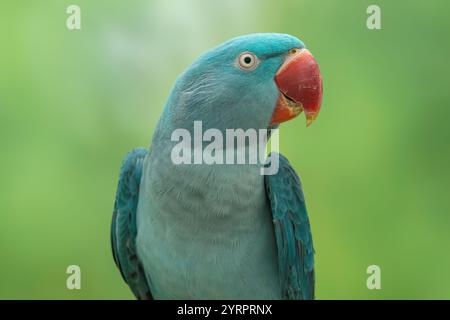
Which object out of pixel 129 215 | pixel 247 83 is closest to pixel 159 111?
pixel 129 215

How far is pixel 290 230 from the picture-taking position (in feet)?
7.80

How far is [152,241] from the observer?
7.67 feet

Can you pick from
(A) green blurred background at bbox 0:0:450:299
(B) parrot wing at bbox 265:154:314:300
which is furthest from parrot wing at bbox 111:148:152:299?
(A) green blurred background at bbox 0:0:450:299

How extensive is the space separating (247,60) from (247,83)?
92 millimetres

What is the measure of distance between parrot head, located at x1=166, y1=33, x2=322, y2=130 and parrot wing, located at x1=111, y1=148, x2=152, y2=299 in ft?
1.48

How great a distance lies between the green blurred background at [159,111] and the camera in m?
3.68

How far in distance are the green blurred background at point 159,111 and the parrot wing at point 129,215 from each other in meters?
1.13

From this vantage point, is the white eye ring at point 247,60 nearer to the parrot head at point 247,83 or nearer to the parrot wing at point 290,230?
the parrot head at point 247,83

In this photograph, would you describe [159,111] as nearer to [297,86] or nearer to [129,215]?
[129,215]

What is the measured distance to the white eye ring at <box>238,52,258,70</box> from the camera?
217 centimetres

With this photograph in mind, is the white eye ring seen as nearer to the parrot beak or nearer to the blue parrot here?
the blue parrot

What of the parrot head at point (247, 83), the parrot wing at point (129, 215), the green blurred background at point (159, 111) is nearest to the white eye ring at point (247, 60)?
the parrot head at point (247, 83)
